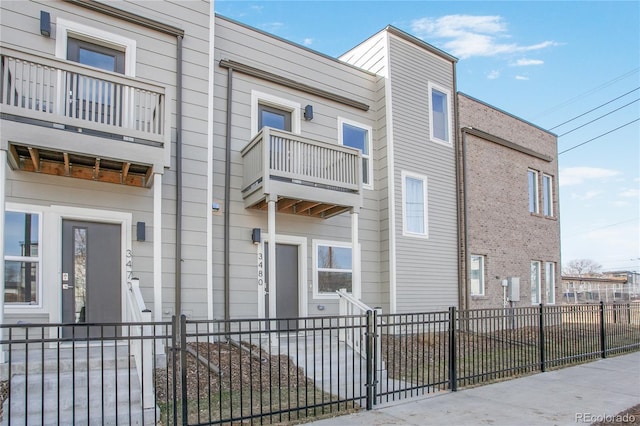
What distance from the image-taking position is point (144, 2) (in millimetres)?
8602

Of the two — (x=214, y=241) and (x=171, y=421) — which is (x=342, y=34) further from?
(x=171, y=421)

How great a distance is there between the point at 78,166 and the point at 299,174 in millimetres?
3821

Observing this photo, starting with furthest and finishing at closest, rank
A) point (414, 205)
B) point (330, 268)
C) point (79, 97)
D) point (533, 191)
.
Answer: point (533, 191) < point (414, 205) < point (330, 268) < point (79, 97)

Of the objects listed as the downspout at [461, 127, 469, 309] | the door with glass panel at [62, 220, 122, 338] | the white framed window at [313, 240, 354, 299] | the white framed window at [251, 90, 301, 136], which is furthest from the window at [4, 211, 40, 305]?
the downspout at [461, 127, 469, 309]

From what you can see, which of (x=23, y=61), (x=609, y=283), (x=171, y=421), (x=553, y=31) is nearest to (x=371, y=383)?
(x=171, y=421)

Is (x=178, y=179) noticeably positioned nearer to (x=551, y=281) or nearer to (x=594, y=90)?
(x=551, y=281)

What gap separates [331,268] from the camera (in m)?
10.8

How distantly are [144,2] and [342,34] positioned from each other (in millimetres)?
6374

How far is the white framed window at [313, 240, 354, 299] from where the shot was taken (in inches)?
413

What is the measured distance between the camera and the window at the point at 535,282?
15.8 metres

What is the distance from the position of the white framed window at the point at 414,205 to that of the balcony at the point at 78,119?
657 cm

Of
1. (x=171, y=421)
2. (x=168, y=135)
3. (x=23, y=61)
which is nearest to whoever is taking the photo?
(x=171, y=421)

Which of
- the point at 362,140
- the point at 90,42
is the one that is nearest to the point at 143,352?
the point at 90,42

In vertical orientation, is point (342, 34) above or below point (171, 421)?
above
